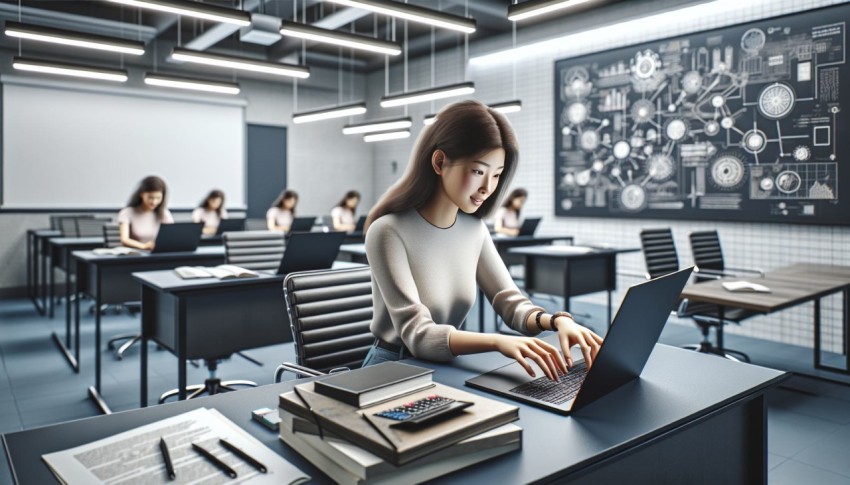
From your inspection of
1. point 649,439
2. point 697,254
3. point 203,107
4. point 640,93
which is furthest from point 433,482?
point 203,107

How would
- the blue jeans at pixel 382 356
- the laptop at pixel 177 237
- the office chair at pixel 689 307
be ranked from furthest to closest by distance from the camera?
the laptop at pixel 177 237, the office chair at pixel 689 307, the blue jeans at pixel 382 356

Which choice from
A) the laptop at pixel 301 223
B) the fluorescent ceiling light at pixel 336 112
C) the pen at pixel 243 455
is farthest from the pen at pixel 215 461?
the fluorescent ceiling light at pixel 336 112

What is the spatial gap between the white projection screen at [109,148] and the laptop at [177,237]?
170 inches

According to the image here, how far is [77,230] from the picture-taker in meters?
6.27

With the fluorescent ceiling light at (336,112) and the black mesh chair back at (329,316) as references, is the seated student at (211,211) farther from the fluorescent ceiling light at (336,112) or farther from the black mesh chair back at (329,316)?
the black mesh chair back at (329,316)

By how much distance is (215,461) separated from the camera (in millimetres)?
897

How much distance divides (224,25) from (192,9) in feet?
9.99

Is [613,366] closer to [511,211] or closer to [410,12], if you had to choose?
[410,12]

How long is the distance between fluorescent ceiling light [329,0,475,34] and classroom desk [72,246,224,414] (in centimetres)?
191

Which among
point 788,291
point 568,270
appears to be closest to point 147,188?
point 568,270

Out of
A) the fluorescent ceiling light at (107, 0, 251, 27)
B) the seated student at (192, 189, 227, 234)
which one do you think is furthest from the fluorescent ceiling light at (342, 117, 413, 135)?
the fluorescent ceiling light at (107, 0, 251, 27)

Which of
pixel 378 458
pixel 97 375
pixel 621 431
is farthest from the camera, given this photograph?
pixel 97 375

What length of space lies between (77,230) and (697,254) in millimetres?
5867

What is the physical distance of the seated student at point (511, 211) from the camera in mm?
6816
